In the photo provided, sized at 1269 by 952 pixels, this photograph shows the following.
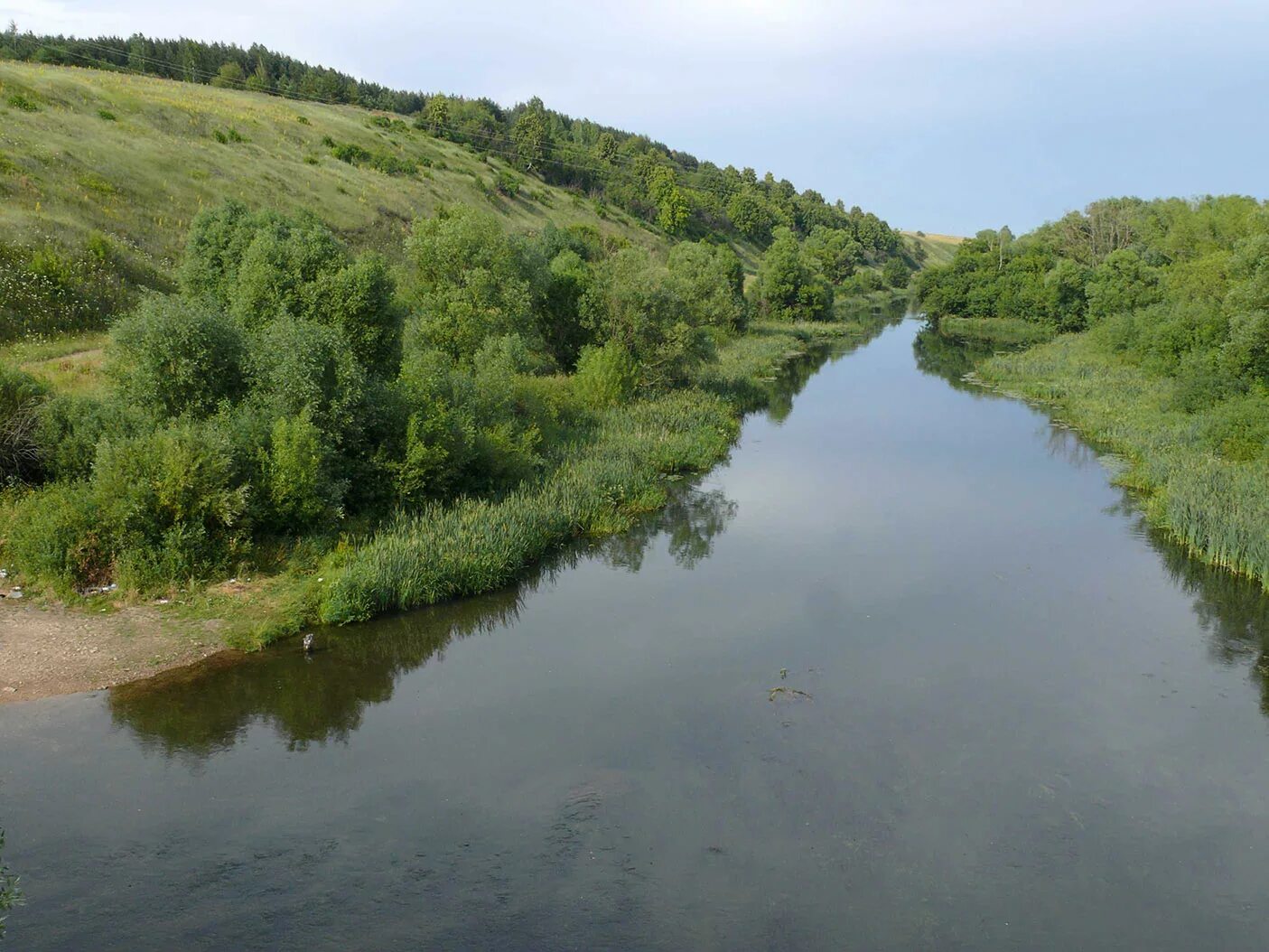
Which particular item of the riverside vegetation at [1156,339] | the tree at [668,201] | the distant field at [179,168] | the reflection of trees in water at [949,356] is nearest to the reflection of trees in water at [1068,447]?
the riverside vegetation at [1156,339]

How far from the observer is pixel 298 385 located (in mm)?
19469

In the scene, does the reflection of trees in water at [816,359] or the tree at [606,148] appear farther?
the tree at [606,148]

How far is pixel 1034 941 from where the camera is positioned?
10.0 meters

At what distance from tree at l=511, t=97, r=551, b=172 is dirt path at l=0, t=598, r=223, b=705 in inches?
2992

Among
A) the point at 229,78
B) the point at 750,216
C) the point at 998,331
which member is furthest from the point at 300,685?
the point at 750,216

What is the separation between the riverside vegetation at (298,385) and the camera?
17328mm

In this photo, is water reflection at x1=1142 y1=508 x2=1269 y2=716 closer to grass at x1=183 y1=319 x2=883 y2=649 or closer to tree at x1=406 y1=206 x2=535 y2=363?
grass at x1=183 y1=319 x2=883 y2=649

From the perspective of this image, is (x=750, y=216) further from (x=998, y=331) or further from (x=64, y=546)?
(x=64, y=546)

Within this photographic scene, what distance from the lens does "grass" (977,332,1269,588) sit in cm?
2061

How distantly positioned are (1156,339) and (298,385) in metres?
37.0

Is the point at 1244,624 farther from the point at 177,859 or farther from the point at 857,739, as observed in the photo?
the point at 177,859

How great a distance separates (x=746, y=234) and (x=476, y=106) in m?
33.8

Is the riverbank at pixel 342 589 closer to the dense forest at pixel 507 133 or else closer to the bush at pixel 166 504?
the bush at pixel 166 504

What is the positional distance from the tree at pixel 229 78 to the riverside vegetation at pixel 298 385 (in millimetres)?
35953
